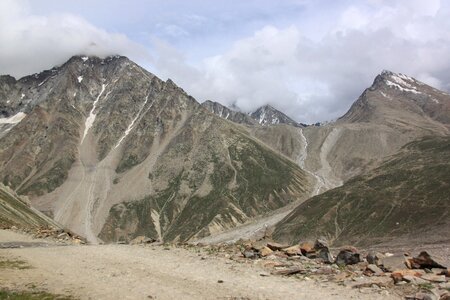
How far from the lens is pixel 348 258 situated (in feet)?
110

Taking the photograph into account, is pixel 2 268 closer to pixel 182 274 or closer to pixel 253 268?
pixel 182 274

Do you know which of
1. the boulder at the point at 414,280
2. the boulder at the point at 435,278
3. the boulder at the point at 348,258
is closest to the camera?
the boulder at the point at 414,280

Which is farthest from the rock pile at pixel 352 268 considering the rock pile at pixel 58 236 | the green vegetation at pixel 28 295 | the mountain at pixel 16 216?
the mountain at pixel 16 216

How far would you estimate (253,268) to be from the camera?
33.1 meters

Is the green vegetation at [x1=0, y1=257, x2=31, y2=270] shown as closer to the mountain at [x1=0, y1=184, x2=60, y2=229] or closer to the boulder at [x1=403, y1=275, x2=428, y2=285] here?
the boulder at [x1=403, y1=275, x2=428, y2=285]

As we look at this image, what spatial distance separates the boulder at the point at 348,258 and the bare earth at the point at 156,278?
5.31m

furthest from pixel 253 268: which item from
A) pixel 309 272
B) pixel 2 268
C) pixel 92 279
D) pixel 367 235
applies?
pixel 367 235

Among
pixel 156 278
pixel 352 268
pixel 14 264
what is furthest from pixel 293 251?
pixel 14 264

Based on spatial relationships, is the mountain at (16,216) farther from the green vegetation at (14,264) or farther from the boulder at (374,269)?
the boulder at (374,269)

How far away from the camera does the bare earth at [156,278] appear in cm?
2700

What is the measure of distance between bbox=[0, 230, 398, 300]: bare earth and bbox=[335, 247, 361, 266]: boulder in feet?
17.4

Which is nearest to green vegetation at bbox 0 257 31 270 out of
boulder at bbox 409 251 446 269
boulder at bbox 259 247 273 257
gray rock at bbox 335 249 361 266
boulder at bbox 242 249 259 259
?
boulder at bbox 242 249 259 259

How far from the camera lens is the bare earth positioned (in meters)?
27.0

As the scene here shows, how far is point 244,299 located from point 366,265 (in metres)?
10.6
